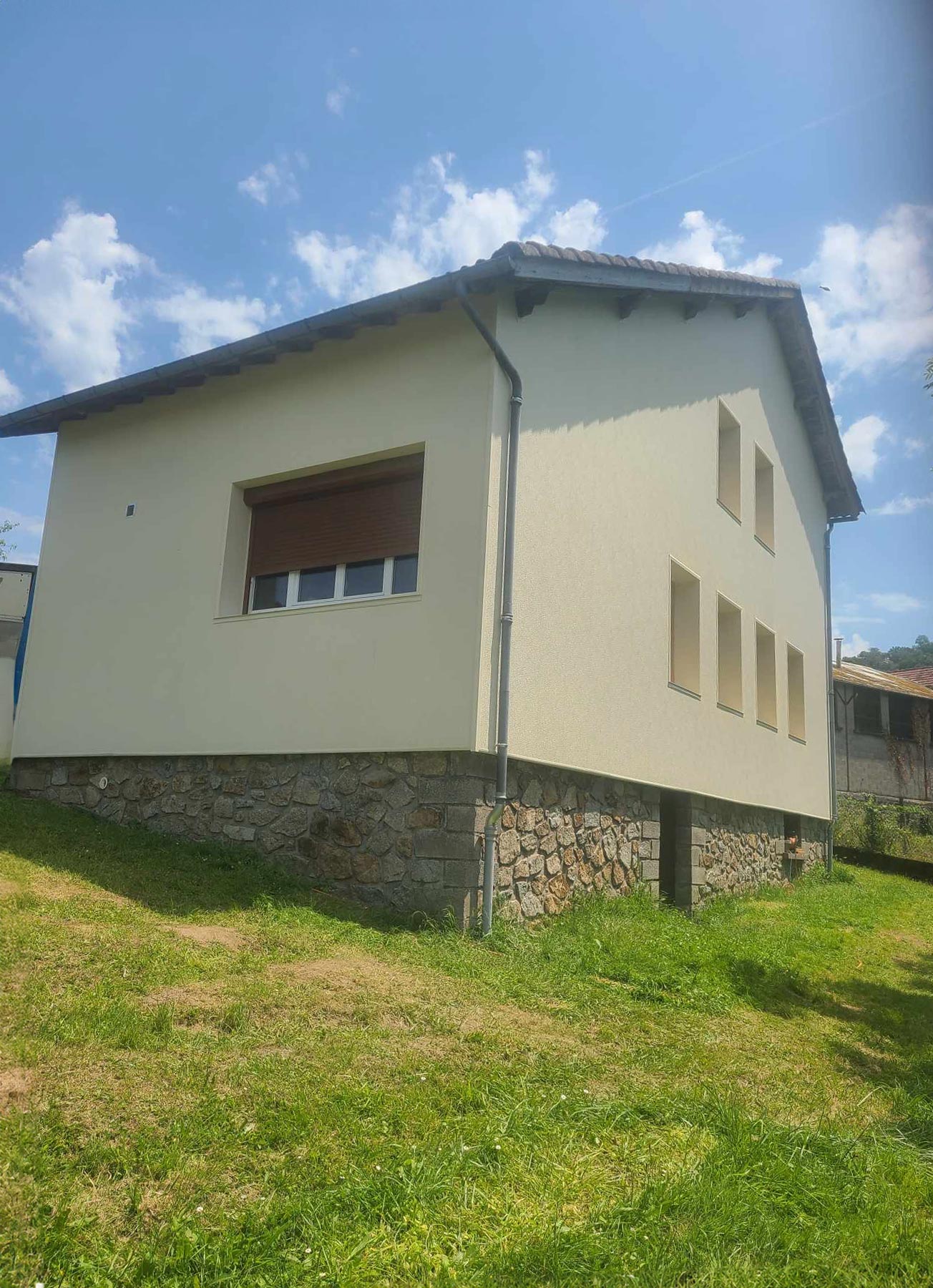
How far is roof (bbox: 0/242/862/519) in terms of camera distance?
25.7 feet

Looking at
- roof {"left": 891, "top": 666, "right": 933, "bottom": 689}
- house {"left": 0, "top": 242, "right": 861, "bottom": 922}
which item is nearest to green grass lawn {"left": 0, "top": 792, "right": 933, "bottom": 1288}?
house {"left": 0, "top": 242, "right": 861, "bottom": 922}

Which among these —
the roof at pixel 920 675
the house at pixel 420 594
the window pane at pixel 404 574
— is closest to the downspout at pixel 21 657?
the house at pixel 420 594

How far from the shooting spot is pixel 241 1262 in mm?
2908

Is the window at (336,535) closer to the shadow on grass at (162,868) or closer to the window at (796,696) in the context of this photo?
the shadow on grass at (162,868)

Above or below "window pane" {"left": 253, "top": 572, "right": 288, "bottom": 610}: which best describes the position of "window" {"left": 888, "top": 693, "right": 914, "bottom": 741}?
above

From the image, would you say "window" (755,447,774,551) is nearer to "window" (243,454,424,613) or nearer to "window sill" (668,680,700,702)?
"window sill" (668,680,700,702)

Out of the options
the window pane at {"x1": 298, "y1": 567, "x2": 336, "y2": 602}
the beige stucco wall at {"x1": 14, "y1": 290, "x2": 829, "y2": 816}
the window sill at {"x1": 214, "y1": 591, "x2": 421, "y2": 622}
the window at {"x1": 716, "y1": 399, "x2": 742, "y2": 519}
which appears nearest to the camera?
the beige stucco wall at {"x1": 14, "y1": 290, "x2": 829, "y2": 816}

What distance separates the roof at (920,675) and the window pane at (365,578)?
1061 inches

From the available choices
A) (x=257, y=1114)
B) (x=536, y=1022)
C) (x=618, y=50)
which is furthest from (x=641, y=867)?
(x=618, y=50)

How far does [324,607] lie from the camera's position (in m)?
8.51

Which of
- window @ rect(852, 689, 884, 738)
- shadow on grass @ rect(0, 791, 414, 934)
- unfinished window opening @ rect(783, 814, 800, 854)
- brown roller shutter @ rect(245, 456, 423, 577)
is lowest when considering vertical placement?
shadow on grass @ rect(0, 791, 414, 934)

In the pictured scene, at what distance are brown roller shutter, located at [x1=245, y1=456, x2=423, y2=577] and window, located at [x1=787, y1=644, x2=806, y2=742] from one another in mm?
8876

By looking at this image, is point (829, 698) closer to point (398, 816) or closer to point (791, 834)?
point (791, 834)

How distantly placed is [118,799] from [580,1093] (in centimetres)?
650
